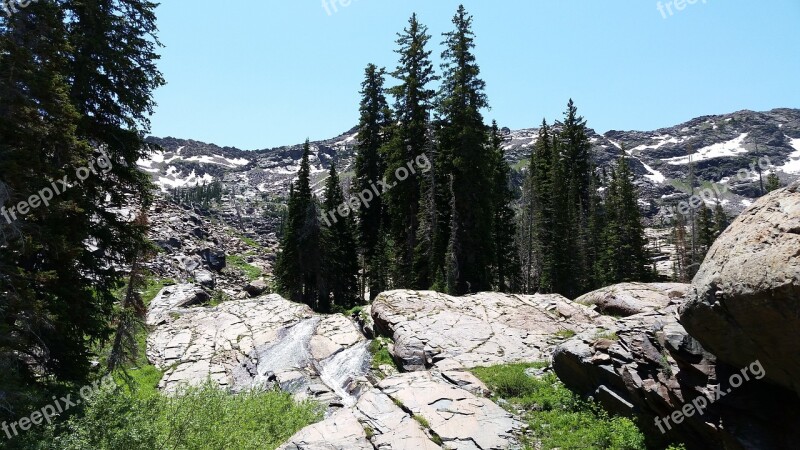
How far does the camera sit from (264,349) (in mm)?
22547

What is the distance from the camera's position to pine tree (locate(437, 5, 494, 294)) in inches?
1195

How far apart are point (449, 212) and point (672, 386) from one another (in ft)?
76.8

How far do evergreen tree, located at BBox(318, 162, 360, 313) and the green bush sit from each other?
77.0 ft

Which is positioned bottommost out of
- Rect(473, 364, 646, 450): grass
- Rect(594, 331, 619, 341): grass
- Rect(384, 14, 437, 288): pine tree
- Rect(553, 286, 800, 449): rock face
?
Rect(473, 364, 646, 450): grass

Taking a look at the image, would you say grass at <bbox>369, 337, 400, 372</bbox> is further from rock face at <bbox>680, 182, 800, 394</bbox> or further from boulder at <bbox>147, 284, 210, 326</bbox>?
boulder at <bbox>147, 284, 210, 326</bbox>

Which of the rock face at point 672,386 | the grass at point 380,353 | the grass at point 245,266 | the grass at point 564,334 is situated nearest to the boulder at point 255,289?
the grass at point 245,266

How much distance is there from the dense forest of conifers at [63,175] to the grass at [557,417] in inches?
463

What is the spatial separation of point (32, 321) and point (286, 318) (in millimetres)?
15559

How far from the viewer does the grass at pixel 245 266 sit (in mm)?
92006

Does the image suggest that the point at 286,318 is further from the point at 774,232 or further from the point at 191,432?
the point at 774,232

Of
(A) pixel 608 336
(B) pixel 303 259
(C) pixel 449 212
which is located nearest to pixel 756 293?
(A) pixel 608 336

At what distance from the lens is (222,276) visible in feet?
262

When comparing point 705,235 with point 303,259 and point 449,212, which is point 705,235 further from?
point 303,259

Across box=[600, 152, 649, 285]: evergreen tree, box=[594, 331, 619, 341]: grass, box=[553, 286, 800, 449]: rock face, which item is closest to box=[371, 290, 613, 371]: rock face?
box=[553, 286, 800, 449]: rock face
